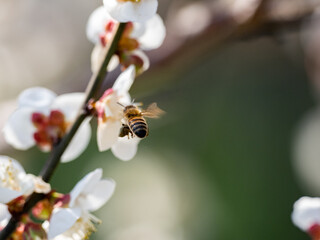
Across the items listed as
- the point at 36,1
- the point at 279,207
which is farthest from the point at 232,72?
the point at 36,1

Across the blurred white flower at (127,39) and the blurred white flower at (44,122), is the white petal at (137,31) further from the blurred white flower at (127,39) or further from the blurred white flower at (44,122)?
the blurred white flower at (44,122)

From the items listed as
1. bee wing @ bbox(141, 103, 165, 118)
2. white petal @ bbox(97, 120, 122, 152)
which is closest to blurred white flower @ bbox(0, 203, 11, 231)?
white petal @ bbox(97, 120, 122, 152)

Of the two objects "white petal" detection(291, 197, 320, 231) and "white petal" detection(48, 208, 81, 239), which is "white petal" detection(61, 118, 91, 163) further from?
"white petal" detection(291, 197, 320, 231)

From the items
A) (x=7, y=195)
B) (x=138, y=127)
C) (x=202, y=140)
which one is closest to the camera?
(x=7, y=195)

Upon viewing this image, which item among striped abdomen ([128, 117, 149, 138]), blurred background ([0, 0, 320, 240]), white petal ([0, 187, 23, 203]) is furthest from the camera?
blurred background ([0, 0, 320, 240])

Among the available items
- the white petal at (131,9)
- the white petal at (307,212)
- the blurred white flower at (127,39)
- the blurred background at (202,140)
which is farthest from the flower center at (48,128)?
the blurred background at (202,140)

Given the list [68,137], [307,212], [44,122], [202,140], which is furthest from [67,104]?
[202,140]

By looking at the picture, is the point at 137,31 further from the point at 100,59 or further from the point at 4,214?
the point at 4,214
